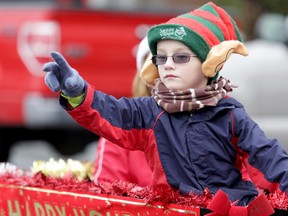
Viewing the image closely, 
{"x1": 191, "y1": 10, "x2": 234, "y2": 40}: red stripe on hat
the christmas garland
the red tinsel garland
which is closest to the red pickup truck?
the christmas garland

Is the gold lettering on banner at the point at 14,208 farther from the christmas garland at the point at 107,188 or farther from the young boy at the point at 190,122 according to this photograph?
the young boy at the point at 190,122

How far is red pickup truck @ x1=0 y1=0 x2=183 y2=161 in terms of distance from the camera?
364 inches

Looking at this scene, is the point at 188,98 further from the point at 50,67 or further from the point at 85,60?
the point at 85,60

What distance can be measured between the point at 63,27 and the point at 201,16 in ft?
18.0

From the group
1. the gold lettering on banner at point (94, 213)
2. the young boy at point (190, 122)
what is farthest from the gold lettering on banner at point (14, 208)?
the young boy at point (190, 122)

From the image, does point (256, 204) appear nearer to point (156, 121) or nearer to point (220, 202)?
point (220, 202)

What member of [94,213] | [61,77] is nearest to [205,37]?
[61,77]

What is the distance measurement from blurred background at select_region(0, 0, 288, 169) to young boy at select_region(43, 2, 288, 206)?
542 centimetres

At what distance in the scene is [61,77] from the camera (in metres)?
3.53

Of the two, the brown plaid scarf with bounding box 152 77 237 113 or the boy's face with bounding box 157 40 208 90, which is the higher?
the boy's face with bounding box 157 40 208 90

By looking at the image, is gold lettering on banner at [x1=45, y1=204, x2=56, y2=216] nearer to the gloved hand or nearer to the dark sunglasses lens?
the gloved hand

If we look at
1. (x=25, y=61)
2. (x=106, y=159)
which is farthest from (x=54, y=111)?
(x=106, y=159)

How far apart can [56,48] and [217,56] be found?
5643mm

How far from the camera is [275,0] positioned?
17156 mm
